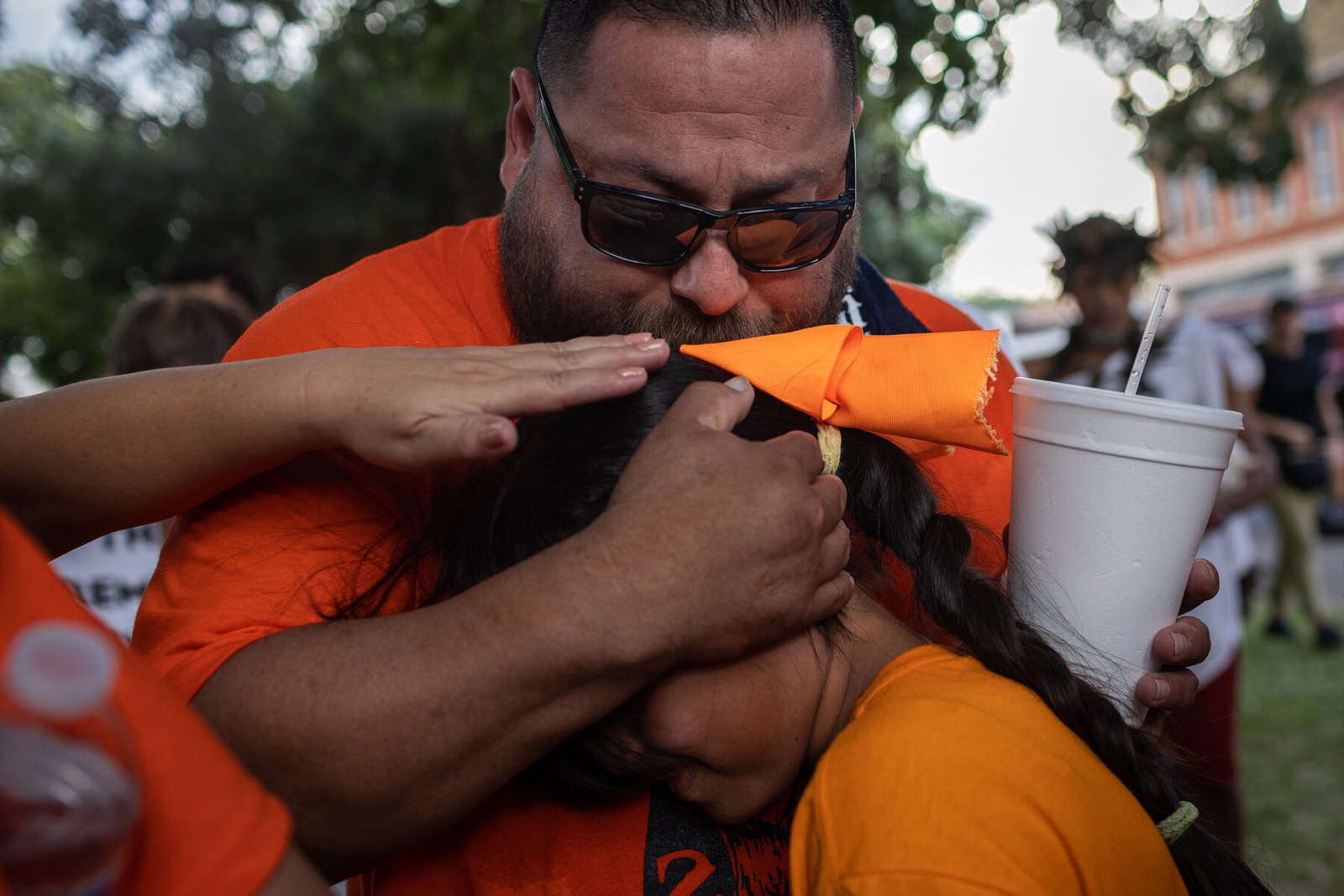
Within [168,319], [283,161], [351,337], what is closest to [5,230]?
[283,161]

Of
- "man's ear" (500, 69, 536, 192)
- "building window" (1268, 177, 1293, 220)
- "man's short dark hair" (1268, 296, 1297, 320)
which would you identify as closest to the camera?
"man's ear" (500, 69, 536, 192)

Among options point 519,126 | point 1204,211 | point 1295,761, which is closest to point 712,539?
point 519,126

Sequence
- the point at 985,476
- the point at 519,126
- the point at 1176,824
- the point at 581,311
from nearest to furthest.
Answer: the point at 1176,824 → the point at 581,311 → the point at 985,476 → the point at 519,126

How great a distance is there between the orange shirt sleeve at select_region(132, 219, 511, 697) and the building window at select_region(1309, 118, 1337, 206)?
118 feet

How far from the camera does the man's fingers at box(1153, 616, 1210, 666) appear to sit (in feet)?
5.13

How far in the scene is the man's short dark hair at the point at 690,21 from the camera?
6.08 feet

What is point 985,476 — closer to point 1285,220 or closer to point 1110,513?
point 1110,513

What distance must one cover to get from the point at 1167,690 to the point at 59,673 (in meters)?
1.52

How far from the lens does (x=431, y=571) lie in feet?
5.25

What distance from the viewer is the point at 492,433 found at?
1268 mm

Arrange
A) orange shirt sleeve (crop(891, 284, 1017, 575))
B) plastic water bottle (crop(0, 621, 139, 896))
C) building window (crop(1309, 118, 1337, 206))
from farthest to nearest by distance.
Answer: building window (crop(1309, 118, 1337, 206)), orange shirt sleeve (crop(891, 284, 1017, 575)), plastic water bottle (crop(0, 621, 139, 896))

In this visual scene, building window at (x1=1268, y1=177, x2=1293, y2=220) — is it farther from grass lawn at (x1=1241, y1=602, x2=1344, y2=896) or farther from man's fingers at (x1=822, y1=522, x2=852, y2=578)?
man's fingers at (x1=822, y1=522, x2=852, y2=578)

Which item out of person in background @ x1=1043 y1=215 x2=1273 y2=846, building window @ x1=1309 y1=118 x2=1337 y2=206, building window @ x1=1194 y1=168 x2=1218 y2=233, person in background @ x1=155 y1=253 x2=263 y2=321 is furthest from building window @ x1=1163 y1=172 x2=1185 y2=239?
person in background @ x1=155 y1=253 x2=263 y2=321

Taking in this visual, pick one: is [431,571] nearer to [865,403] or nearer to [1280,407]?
[865,403]
